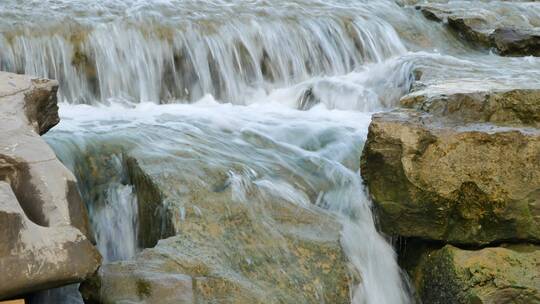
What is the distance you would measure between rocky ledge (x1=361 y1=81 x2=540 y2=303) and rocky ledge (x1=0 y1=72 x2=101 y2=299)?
72.7 inches

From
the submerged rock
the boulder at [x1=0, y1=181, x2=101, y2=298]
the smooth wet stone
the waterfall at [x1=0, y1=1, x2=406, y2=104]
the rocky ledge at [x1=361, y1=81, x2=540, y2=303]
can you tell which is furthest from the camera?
the waterfall at [x1=0, y1=1, x2=406, y2=104]

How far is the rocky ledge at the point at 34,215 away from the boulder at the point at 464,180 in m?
1.84

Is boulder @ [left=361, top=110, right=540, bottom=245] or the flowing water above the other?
boulder @ [left=361, top=110, right=540, bottom=245]

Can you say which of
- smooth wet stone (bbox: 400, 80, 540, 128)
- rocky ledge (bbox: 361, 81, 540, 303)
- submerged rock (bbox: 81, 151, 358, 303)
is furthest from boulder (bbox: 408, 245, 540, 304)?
smooth wet stone (bbox: 400, 80, 540, 128)

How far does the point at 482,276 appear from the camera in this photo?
444cm

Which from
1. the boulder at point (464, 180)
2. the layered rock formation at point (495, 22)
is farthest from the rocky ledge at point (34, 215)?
the layered rock formation at point (495, 22)

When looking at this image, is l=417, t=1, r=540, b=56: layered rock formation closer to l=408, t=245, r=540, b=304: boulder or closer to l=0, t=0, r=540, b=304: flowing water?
l=0, t=0, r=540, b=304: flowing water

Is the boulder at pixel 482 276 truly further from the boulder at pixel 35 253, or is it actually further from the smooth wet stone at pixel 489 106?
the boulder at pixel 35 253

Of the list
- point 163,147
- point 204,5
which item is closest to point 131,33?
point 204,5

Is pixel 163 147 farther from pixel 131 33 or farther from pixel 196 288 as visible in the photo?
pixel 131 33

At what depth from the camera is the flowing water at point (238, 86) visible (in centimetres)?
503

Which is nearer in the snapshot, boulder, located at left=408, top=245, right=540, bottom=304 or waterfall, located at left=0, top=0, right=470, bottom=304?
boulder, located at left=408, top=245, right=540, bottom=304

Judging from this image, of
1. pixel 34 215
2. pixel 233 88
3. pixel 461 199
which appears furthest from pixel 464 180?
pixel 233 88

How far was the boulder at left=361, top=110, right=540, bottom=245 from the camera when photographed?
15.0 ft
